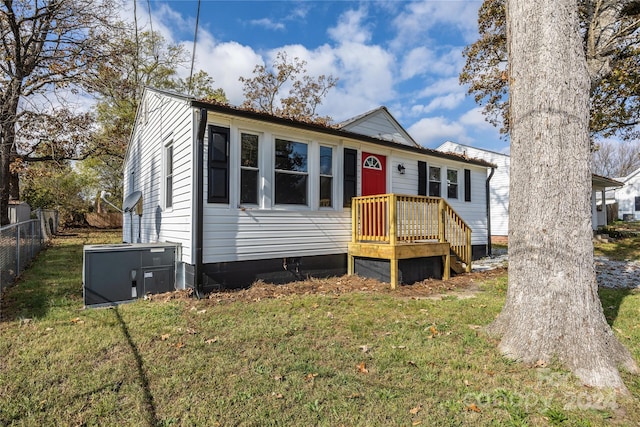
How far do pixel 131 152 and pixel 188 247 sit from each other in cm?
769

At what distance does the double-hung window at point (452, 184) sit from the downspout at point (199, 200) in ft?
24.7

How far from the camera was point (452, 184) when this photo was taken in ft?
34.3

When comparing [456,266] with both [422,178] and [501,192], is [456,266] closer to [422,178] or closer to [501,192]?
[422,178]

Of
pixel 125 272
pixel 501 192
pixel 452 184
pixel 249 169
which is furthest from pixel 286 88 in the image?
pixel 125 272

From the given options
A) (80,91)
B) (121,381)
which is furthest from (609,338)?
(80,91)

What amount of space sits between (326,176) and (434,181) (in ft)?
13.5

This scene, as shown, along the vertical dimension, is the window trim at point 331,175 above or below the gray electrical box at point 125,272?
above

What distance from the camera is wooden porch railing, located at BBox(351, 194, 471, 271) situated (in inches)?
265

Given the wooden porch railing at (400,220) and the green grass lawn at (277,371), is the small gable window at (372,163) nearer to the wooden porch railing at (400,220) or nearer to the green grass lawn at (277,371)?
the wooden porch railing at (400,220)

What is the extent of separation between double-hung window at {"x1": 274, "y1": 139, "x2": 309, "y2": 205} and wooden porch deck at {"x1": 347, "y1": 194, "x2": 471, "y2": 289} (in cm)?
131

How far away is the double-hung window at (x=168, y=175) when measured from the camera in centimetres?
695

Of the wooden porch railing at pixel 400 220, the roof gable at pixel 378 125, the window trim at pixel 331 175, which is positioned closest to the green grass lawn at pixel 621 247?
the wooden porch railing at pixel 400 220

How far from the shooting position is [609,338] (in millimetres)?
3039

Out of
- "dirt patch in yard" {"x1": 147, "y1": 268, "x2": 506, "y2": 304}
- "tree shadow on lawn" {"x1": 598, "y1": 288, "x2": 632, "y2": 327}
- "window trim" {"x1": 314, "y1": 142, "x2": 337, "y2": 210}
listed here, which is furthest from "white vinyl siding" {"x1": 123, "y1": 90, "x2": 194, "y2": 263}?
"tree shadow on lawn" {"x1": 598, "y1": 288, "x2": 632, "y2": 327}
